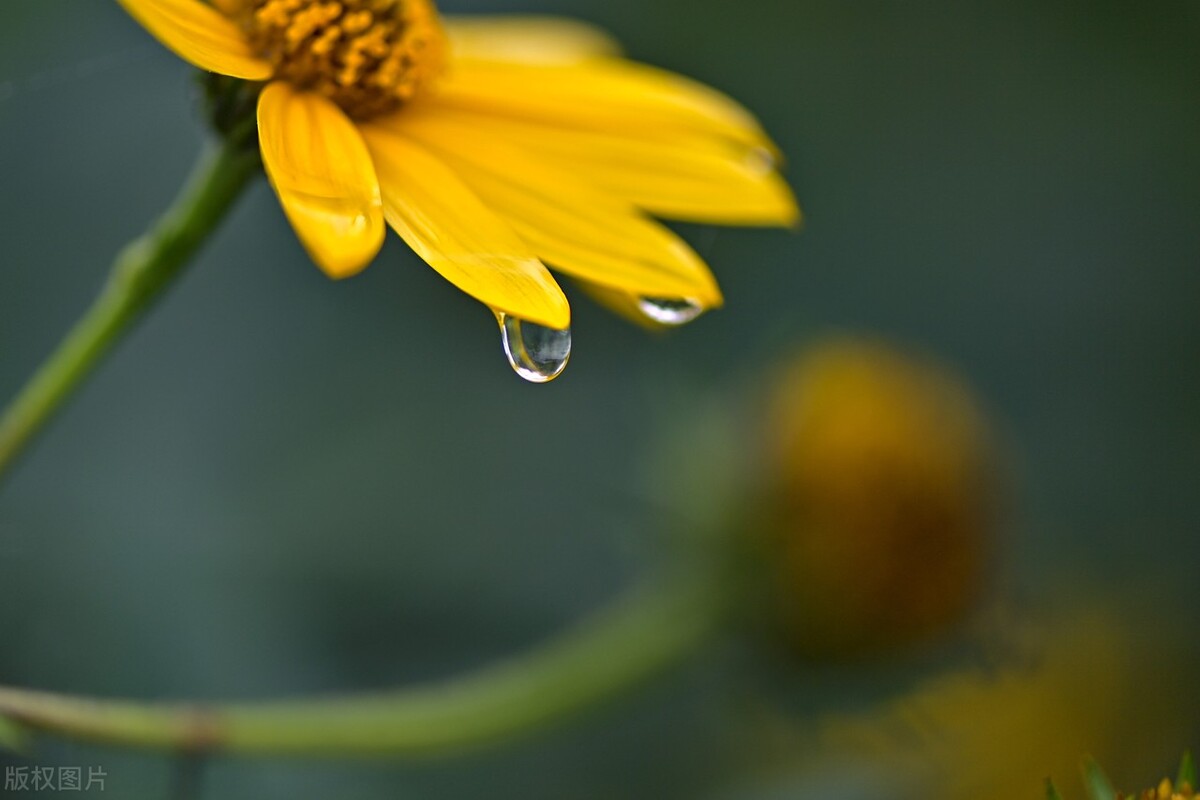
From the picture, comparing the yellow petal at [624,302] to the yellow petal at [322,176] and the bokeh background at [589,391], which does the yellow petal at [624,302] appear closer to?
the yellow petal at [322,176]

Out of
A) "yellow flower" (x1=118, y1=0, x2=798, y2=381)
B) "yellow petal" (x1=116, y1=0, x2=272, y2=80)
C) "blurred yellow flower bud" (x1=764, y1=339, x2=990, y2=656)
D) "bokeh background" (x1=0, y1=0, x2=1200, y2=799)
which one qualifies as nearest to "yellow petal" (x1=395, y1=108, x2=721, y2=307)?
"yellow flower" (x1=118, y1=0, x2=798, y2=381)

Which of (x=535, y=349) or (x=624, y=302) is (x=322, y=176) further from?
(x=624, y=302)

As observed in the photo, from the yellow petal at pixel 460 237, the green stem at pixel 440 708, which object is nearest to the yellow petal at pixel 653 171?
the yellow petal at pixel 460 237

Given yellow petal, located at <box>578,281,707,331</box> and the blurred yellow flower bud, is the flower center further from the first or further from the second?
the blurred yellow flower bud

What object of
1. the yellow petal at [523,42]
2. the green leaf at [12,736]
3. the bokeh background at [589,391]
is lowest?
the bokeh background at [589,391]

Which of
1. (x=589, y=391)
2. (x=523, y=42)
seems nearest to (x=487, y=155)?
(x=523, y=42)

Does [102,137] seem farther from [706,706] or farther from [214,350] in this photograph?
[706,706]
